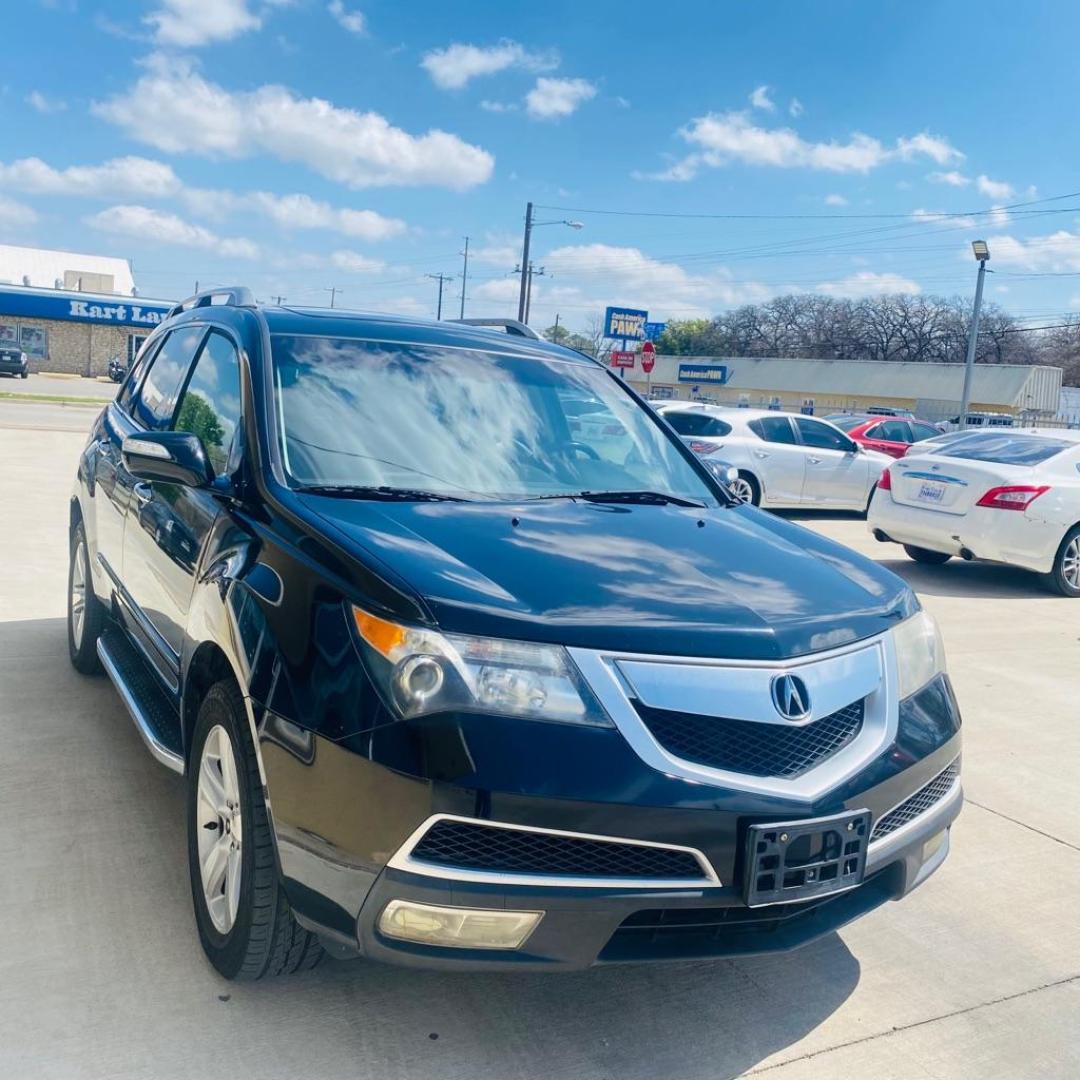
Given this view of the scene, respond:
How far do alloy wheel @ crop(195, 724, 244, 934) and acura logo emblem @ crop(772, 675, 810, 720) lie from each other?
1.32 meters

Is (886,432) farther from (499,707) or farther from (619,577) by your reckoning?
(499,707)

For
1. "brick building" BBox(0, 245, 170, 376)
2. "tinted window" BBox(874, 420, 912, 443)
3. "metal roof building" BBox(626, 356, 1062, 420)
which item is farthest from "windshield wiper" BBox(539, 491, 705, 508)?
"brick building" BBox(0, 245, 170, 376)

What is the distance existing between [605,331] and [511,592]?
3258 centimetres

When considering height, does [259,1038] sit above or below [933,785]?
below

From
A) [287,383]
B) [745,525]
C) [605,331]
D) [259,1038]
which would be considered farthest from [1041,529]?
[605,331]

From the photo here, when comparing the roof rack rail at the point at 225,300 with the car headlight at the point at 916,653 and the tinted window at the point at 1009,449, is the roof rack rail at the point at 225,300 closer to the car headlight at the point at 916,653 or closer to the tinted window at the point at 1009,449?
the car headlight at the point at 916,653

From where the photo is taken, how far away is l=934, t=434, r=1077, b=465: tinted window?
966 centimetres

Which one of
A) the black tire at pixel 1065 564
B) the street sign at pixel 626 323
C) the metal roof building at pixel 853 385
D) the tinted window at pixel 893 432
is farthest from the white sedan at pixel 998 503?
the metal roof building at pixel 853 385

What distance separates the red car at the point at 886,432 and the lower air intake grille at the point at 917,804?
51.2 feet

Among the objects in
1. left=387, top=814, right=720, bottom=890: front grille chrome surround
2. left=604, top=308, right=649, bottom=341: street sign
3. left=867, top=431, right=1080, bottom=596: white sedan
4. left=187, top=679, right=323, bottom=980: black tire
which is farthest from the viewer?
left=604, top=308, right=649, bottom=341: street sign

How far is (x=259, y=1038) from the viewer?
266cm

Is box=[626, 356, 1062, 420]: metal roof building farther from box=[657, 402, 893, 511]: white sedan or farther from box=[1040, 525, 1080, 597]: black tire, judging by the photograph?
box=[1040, 525, 1080, 597]: black tire

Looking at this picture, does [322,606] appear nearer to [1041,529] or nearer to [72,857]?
[72,857]

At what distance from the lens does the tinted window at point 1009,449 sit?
380 inches
